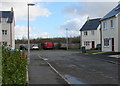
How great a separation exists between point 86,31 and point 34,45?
48.7 ft

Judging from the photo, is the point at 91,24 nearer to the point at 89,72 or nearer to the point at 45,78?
the point at 89,72

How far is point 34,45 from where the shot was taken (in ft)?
206

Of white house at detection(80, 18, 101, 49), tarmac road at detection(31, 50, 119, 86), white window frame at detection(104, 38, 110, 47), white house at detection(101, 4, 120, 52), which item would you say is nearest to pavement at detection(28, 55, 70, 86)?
tarmac road at detection(31, 50, 119, 86)

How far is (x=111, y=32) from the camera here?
3438 cm

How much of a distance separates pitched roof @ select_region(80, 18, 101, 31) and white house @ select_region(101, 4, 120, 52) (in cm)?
2160

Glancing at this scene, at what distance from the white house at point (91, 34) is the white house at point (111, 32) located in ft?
69.3

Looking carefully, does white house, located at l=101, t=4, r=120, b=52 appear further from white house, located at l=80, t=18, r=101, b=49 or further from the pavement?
white house, located at l=80, t=18, r=101, b=49

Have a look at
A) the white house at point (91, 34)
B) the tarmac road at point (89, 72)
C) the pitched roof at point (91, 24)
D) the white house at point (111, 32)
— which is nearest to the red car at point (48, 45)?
the white house at point (91, 34)

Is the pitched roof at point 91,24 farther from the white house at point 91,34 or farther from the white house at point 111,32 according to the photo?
the white house at point 111,32

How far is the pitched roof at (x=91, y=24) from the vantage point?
2325 inches

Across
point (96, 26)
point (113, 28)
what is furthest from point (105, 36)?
point (96, 26)

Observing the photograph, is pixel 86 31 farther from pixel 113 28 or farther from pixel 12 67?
pixel 12 67

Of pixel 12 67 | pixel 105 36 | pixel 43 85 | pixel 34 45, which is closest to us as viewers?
pixel 12 67

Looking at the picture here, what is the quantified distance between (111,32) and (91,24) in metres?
27.1
